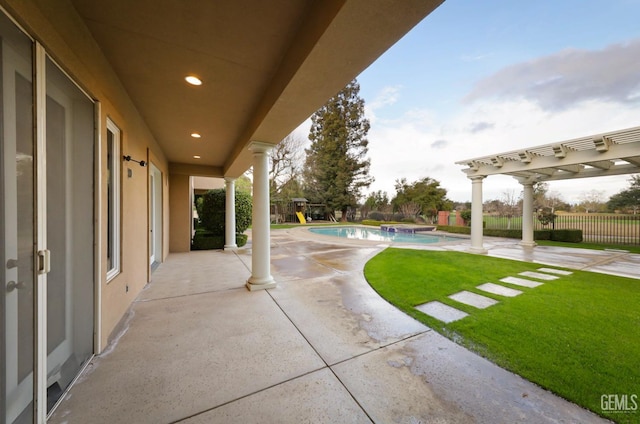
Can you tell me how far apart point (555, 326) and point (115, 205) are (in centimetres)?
558

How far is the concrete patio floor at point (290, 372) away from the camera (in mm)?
1522

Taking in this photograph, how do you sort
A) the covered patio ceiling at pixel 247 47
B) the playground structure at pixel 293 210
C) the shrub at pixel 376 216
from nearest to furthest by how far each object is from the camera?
the covered patio ceiling at pixel 247 47, the playground structure at pixel 293 210, the shrub at pixel 376 216

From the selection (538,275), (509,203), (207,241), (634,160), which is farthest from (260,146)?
(509,203)

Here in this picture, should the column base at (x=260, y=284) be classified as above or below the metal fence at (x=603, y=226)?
below

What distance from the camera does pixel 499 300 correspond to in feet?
11.3

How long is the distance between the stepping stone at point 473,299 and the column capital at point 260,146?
4.00 metres

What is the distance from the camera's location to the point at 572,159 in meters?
6.19

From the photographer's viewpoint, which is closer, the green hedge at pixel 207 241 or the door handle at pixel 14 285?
the door handle at pixel 14 285

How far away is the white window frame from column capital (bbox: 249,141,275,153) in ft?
5.67

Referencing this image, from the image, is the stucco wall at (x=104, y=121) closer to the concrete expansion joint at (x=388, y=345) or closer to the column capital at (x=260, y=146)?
the column capital at (x=260, y=146)

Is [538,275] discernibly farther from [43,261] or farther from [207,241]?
[207,241]

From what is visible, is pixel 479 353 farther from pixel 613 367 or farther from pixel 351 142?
pixel 351 142

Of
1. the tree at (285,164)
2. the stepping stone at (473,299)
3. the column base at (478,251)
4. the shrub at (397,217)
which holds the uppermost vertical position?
the tree at (285,164)

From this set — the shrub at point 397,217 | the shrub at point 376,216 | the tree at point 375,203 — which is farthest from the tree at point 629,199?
the tree at point 375,203
